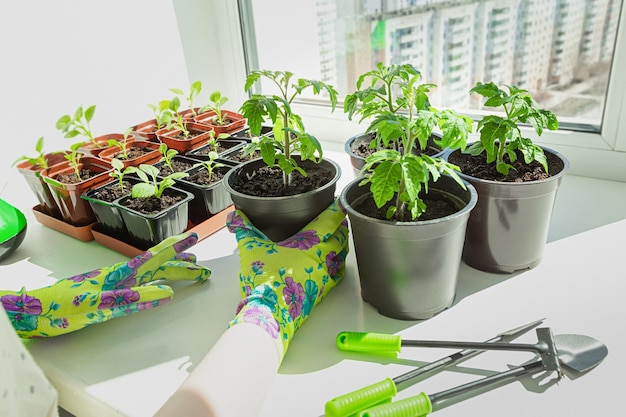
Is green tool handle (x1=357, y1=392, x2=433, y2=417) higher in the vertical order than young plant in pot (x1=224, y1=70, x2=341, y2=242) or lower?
lower

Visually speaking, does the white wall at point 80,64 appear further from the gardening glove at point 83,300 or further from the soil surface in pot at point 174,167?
the gardening glove at point 83,300

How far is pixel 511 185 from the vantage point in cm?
75

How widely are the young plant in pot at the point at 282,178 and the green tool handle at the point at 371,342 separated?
0.74 ft

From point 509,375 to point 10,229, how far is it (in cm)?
92

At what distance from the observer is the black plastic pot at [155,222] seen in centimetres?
92

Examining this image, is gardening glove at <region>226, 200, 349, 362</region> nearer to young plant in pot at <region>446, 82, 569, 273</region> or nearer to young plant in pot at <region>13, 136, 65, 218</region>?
young plant in pot at <region>446, 82, 569, 273</region>

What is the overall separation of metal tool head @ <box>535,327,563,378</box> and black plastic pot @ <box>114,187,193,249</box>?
632mm

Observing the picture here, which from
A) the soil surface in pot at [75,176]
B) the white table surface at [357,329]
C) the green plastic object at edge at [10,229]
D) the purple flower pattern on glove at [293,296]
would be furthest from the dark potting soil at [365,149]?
the green plastic object at edge at [10,229]

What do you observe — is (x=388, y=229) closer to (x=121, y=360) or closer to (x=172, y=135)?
(x=121, y=360)

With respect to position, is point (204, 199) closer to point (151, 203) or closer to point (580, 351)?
point (151, 203)

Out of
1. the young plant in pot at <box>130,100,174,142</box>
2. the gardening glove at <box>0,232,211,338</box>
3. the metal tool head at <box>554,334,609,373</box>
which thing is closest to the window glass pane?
the young plant in pot at <box>130,100,174,142</box>

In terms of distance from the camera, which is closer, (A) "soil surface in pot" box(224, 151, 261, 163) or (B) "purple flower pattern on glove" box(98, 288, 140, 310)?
(B) "purple flower pattern on glove" box(98, 288, 140, 310)

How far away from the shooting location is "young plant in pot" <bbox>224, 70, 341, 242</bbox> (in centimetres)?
80

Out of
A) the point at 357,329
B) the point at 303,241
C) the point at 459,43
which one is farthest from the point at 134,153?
the point at 459,43
